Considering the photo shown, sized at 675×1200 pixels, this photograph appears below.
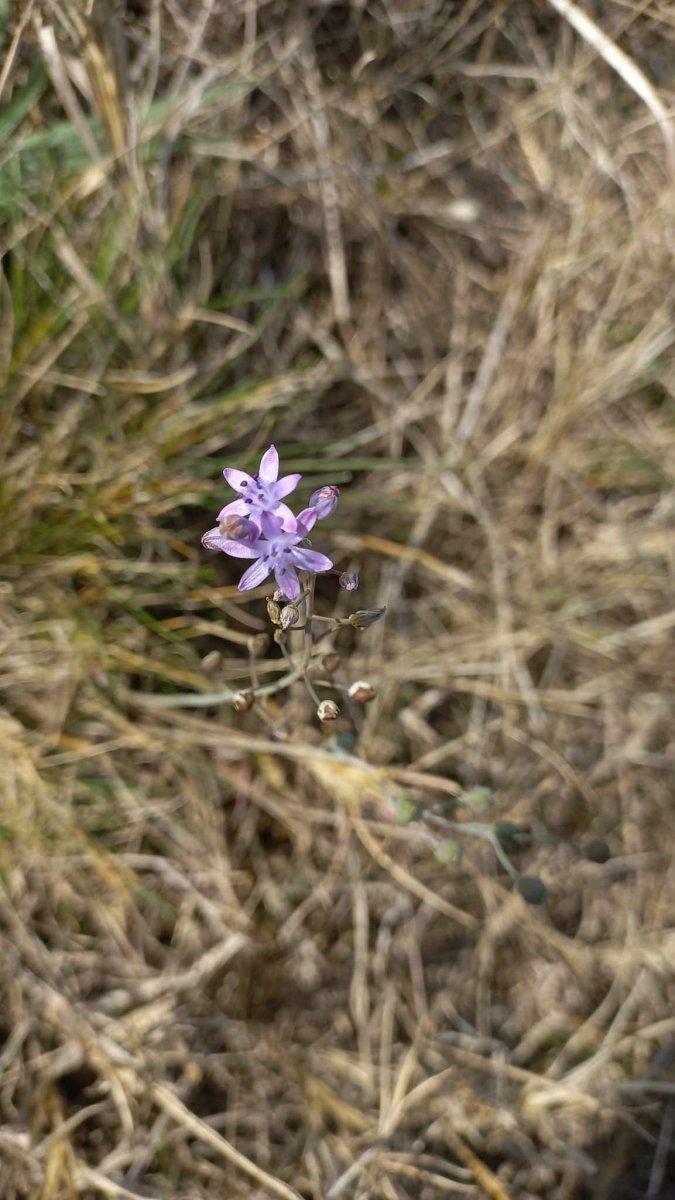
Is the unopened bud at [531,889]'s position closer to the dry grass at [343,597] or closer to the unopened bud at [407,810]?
the unopened bud at [407,810]

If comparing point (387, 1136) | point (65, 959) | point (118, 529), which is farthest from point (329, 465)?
point (387, 1136)

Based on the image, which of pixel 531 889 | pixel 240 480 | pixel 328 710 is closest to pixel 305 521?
pixel 240 480

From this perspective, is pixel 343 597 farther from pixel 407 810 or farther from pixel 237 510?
pixel 237 510

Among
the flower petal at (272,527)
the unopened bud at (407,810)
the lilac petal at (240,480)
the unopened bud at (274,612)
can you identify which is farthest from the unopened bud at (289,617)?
the unopened bud at (407,810)

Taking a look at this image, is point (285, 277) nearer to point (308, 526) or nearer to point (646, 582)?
point (646, 582)

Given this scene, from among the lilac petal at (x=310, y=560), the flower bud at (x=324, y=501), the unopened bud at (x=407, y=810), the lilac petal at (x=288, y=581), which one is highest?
the flower bud at (x=324, y=501)

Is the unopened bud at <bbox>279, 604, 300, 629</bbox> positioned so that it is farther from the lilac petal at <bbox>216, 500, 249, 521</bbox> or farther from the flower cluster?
the lilac petal at <bbox>216, 500, 249, 521</bbox>

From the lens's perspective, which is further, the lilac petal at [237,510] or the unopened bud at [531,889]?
the unopened bud at [531,889]
